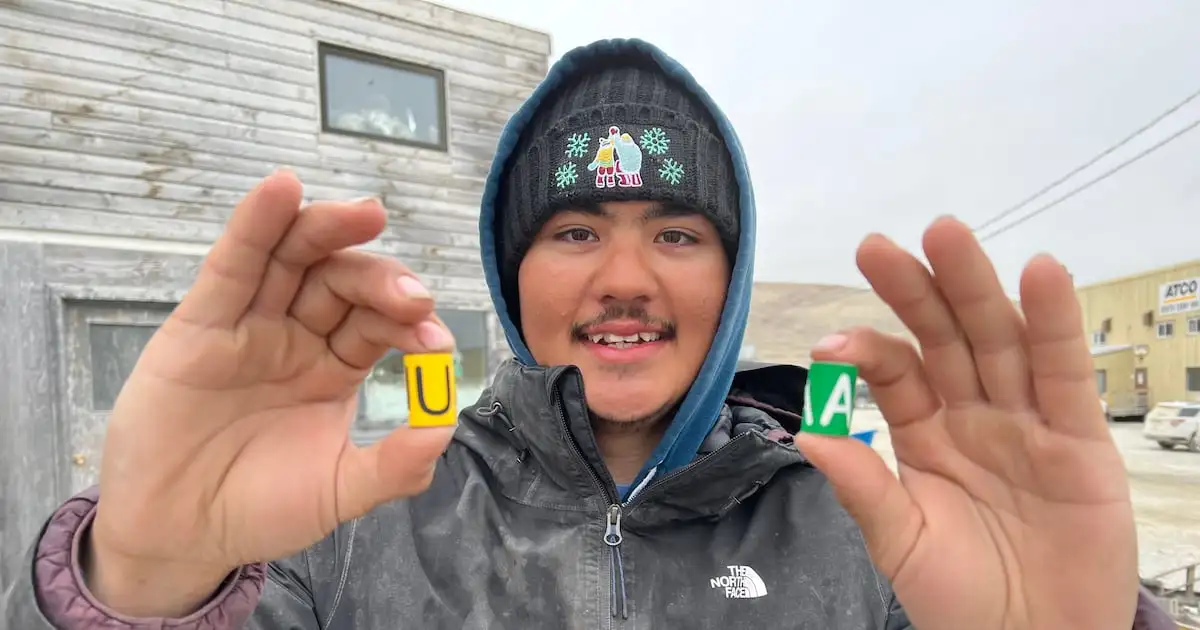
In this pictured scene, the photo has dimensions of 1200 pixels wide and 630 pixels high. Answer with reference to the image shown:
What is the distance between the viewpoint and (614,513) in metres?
1.42

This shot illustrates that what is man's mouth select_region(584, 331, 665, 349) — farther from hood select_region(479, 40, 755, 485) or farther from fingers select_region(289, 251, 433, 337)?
fingers select_region(289, 251, 433, 337)

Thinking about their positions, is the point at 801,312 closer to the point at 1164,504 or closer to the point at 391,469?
the point at 1164,504

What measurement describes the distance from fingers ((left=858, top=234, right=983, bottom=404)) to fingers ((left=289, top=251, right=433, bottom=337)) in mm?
640

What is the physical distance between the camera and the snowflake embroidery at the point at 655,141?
169cm

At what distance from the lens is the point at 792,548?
1438 millimetres

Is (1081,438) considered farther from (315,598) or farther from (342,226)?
(315,598)

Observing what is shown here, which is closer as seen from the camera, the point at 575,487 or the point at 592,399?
the point at 575,487

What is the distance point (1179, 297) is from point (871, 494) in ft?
108

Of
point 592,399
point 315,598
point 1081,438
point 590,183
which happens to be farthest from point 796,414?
point 315,598

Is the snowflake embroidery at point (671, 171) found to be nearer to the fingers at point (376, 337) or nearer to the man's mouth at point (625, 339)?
the man's mouth at point (625, 339)

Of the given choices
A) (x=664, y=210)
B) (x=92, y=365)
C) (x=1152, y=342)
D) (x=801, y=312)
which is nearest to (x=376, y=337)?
(x=664, y=210)

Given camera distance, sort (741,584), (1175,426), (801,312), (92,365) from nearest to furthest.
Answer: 1. (741,584)
2. (92,365)
3. (1175,426)
4. (801,312)

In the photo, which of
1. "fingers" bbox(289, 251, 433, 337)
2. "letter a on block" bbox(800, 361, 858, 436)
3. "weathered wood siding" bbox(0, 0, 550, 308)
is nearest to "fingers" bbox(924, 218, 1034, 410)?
"letter a on block" bbox(800, 361, 858, 436)

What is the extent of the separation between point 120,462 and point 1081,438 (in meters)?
1.35
